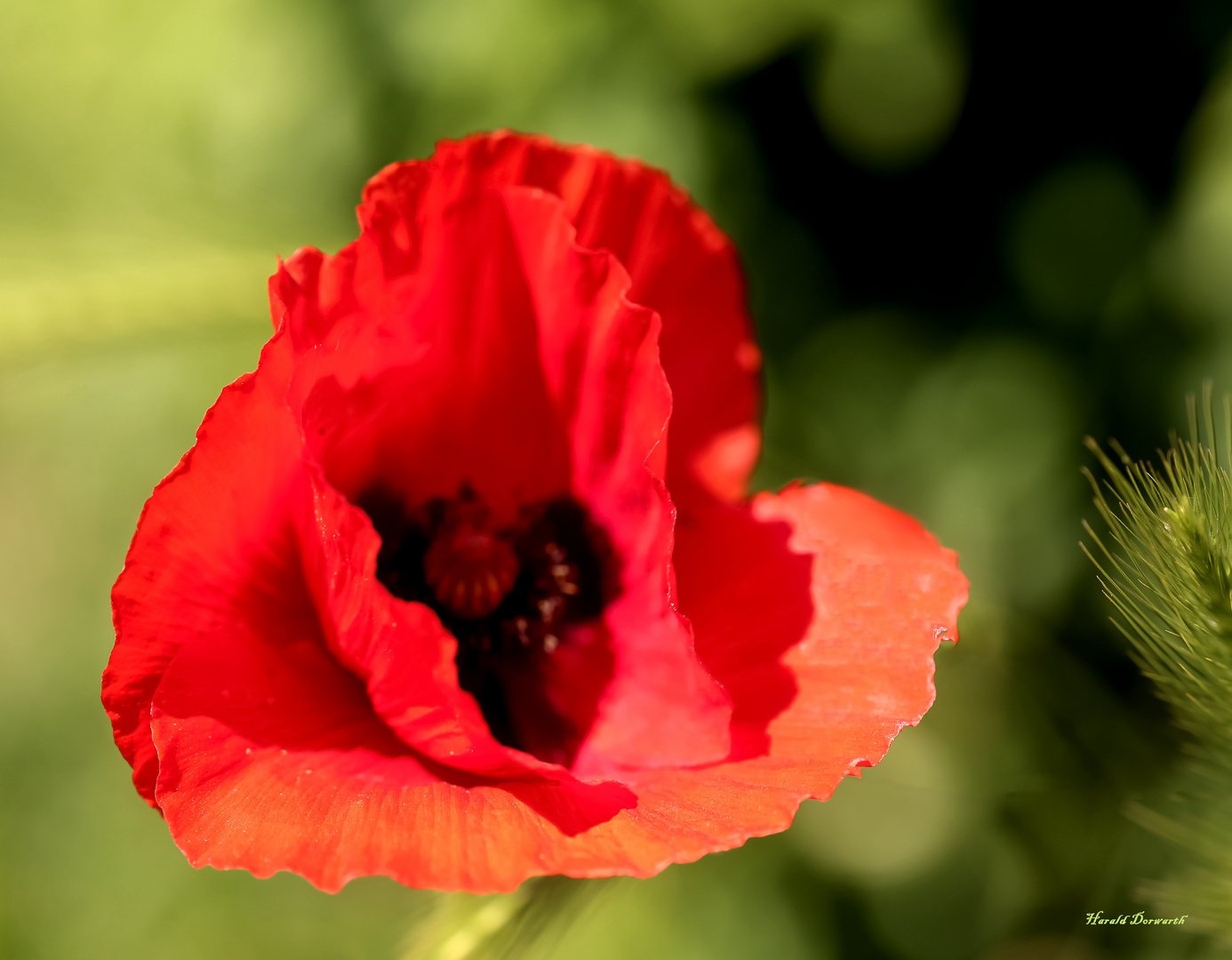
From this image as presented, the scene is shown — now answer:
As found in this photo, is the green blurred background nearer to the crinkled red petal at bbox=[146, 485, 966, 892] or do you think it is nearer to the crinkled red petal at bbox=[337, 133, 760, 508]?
the crinkled red petal at bbox=[337, 133, 760, 508]

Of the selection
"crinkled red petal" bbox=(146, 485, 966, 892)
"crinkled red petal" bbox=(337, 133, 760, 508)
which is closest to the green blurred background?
"crinkled red petal" bbox=(337, 133, 760, 508)

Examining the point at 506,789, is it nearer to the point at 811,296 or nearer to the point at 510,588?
the point at 510,588

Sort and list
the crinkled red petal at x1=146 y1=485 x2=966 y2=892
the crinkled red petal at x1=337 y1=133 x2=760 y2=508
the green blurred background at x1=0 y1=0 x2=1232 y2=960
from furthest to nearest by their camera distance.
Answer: the green blurred background at x1=0 y1=0 x2=1232 y2=960
the crinkled red petal at x1=337 y1=133 x2=760 y2=508
the crinkled red petal at x1=146 y1=485 x2=966 y2=892

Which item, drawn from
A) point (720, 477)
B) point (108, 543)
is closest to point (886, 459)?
point (720, 477)

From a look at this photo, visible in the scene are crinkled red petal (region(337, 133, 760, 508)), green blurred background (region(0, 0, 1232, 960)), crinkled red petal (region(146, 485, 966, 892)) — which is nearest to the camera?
crinkled red petal (region(146, 485, 966, 892))

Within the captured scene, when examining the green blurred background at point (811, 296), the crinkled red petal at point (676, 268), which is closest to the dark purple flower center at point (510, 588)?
the crinkled red petal at point (676, 268)

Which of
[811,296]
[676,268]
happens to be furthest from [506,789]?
[811,296]
